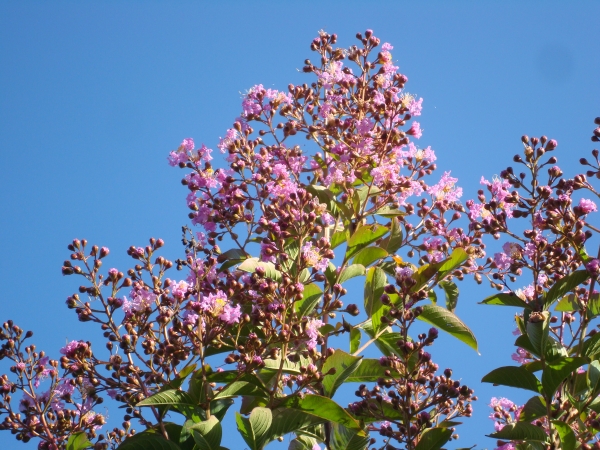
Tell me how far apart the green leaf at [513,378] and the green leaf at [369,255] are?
68 cm

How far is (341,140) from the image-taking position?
10.4ft

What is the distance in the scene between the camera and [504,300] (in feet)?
8.32

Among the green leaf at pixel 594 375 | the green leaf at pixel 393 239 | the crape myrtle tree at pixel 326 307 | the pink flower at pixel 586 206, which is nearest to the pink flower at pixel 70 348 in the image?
the crape myrtle tree at pixel 326 307

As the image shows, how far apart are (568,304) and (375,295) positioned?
A: 78 centimetres

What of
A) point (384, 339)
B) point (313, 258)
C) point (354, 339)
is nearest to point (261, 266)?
point (313, 258)

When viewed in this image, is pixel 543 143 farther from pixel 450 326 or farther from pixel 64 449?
pixel 64 449

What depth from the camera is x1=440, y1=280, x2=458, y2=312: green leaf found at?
9.59 feet

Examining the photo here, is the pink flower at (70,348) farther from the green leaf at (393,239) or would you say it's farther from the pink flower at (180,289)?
the green leaf at (393,239)

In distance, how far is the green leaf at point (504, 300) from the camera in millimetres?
2514

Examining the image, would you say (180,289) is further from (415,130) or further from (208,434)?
(415,130)

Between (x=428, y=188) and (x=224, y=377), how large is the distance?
61.2 inches

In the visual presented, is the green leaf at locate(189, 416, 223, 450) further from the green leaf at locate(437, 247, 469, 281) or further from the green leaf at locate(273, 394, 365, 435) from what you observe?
the green leaf at locate(437, 247, 469, 281)

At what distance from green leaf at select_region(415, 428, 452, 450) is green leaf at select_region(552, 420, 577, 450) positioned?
0.37m

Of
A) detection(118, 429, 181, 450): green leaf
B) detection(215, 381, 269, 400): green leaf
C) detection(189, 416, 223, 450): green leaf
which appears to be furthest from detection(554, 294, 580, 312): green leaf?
detection(118, 429, 181, 450): green leaf
